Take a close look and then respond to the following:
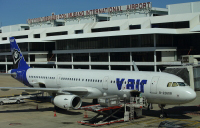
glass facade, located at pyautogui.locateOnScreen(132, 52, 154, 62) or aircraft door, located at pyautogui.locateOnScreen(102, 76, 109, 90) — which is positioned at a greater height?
glass facade, located at pyautogui.locateOnScreen(132, 52, 154, 62)

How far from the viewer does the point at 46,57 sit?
3765 inches

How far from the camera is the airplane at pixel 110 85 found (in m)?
27.8

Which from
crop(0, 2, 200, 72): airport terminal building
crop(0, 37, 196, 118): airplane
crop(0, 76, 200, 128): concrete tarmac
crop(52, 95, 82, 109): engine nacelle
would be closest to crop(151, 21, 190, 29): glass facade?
crop(0, 2, 200, 72): airport terminal building

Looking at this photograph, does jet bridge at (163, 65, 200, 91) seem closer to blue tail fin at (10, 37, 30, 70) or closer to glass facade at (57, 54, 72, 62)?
blue tail fin at (10, 37, 30, 70)

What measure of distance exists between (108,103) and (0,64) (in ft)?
283

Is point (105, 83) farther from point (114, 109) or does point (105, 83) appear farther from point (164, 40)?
point (164, 40)

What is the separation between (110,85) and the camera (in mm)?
31734

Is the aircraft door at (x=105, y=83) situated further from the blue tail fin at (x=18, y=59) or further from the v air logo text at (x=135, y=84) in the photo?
the blue tail fin at (x=18, y=59)

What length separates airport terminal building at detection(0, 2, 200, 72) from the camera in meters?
63.8

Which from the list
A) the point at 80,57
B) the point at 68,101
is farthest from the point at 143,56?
the point at 68,101

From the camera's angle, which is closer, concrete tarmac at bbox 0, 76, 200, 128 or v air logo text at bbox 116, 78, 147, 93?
concrete tarmac at bbox 0, 76, 200, 128

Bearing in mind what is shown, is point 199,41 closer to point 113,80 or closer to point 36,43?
point 113,80

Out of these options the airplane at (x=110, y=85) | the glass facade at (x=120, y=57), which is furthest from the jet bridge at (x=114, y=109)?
the glass facade at (x=120, y=57)

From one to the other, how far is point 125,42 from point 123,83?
38.4 metres
